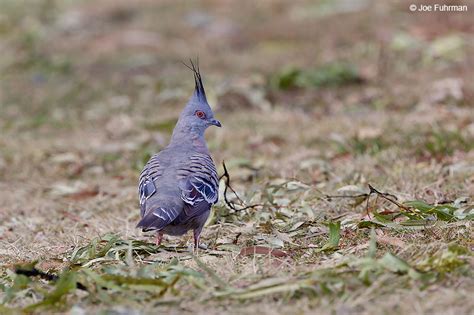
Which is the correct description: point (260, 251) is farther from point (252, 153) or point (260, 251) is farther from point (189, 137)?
point (252, 153)

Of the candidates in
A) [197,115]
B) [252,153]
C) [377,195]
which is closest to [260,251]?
[377,195]

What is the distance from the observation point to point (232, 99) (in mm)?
9750

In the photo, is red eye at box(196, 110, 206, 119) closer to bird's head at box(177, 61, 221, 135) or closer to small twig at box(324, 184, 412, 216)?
bird's head at box(177, 61, 221, 135)

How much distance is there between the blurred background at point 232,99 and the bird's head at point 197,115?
0.55m

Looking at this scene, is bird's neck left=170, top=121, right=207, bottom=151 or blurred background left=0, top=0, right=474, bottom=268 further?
blurred background left=0, top=0, right=474, bottom=268

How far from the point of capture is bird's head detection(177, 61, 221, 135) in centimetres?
549

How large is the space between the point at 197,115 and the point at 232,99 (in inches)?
164

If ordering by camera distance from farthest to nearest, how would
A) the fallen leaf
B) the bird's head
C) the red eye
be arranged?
the red eye
the bird's head
the fallen leaf

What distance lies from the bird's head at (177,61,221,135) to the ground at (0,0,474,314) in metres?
0.42

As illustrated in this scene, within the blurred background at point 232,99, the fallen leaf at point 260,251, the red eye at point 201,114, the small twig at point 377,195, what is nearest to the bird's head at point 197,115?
the red eye at point 201,114

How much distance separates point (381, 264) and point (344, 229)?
1093mm

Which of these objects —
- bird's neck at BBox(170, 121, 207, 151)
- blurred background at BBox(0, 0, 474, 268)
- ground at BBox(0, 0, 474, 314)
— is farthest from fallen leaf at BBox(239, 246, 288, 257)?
bird's neck at BBox(170, 121, 207, 151)

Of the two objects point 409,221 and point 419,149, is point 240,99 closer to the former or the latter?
point 419,149

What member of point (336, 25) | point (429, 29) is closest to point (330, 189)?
point (429, 29)
